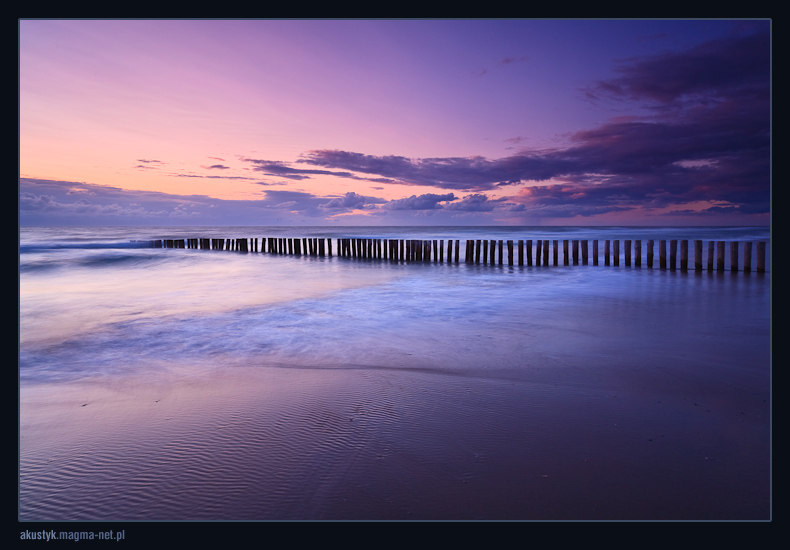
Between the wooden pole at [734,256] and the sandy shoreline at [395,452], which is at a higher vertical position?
the wooden pole at [734,256]

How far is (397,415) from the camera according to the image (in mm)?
3375

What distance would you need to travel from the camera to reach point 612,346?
5547 mm

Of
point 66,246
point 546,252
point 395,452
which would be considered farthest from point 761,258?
point 66,246

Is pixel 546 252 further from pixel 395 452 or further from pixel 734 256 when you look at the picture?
pixel 395 452

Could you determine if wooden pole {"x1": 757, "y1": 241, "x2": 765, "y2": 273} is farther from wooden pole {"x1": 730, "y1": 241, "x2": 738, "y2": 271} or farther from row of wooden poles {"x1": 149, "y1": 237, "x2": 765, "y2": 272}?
wooden pole {"x1": 730, "y1": 241, "x2": 738, "y2": 271}

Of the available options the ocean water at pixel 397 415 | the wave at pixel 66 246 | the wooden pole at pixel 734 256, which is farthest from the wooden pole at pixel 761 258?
the wave at pixel 66 246

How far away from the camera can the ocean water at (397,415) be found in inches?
92.7

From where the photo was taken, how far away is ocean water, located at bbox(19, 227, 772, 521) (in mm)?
2354

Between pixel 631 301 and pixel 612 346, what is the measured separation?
4.43 metres

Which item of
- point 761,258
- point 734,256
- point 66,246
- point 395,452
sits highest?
point 66,246

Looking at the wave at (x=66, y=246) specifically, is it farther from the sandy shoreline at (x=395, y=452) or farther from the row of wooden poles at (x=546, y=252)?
the sandy shoreline at (x=395, y=452)

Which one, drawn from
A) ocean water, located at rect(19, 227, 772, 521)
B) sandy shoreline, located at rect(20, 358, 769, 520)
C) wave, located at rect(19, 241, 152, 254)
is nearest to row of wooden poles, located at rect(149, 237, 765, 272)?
wave, located at rect(19, 241, 152, 254)
